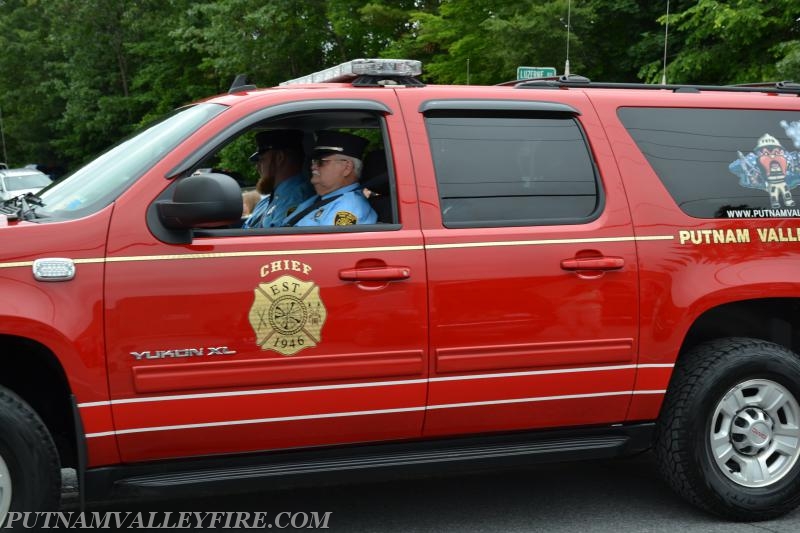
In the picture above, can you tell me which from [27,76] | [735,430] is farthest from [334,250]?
[27,76]

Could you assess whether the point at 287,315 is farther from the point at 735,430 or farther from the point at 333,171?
the point at 735,430

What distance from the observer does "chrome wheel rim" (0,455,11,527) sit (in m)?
3.50

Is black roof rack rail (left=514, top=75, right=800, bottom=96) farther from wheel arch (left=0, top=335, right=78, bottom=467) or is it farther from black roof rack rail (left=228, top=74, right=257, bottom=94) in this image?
wheel arch (left=0, top=335, right=78, bottom=467)

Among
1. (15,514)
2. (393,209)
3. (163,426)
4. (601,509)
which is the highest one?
(393,209)

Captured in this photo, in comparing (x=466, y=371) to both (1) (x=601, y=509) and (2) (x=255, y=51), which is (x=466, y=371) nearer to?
(1) (x=601, y=509)

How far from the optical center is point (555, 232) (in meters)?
4.15

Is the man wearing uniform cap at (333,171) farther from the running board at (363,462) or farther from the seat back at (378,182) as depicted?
the running board at (363,462)

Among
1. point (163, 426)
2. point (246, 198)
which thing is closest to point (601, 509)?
point (163, 426)

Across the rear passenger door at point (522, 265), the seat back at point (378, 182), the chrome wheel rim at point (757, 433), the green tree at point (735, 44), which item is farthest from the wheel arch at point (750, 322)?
the green tree at point (735, 44)

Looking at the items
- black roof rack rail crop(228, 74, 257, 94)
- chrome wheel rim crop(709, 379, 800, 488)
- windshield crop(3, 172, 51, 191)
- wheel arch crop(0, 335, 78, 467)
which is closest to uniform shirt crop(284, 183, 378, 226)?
black roof rack rail crop(228, 74, 257, 94)

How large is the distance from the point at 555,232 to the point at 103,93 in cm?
3836

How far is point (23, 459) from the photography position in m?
3.49

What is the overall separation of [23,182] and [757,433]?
24.6 m

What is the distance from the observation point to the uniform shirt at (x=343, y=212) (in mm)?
4180
